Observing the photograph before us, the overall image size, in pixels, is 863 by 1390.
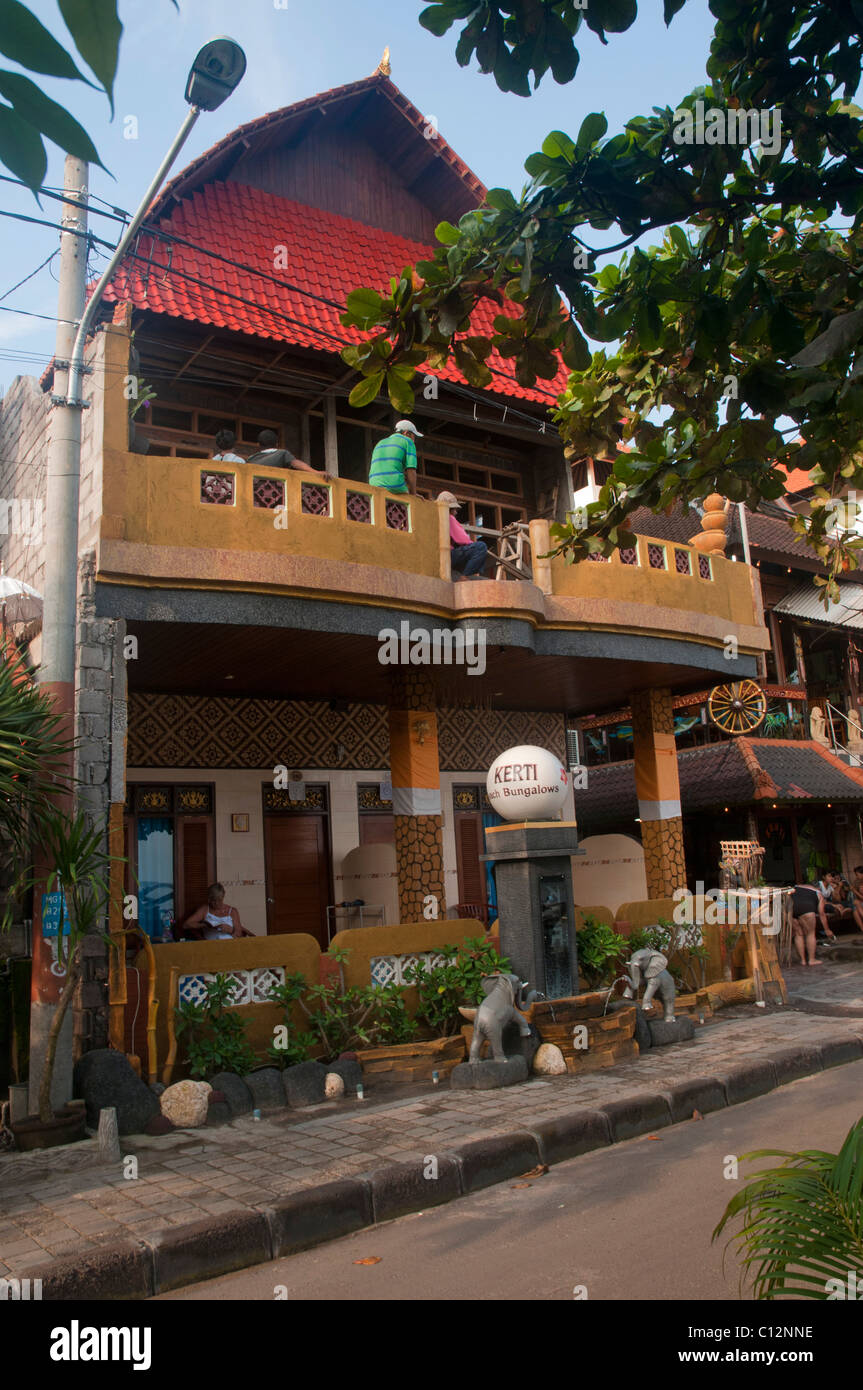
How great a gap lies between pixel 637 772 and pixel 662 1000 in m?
5.01

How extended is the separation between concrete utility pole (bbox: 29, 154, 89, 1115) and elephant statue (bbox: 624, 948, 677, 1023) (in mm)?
5817

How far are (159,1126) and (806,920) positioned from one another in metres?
12.1

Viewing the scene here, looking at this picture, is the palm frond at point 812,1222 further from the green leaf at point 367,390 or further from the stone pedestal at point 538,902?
the stone pedestal at point 538,902

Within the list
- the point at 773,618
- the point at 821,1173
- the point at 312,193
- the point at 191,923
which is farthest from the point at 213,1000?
the point at 773,618

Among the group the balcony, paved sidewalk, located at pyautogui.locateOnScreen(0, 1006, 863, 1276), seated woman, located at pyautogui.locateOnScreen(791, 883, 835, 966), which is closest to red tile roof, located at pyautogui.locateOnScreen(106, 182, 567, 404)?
the balcony

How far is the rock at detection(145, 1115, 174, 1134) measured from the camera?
24.2 feet

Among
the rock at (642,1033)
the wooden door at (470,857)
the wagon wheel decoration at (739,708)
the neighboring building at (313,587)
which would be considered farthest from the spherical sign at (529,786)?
the wagon wheel decoration at (739,708)

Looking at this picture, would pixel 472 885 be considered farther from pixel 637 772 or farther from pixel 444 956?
pixel 444 956

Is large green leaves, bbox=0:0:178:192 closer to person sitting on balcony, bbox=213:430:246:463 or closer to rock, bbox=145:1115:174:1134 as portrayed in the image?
rock, bbox=145:1115:174:1134

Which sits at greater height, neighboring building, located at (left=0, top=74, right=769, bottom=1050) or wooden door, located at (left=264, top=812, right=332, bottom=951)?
neighboring building, located at (left=0, top=74, right=769, bottom=1050)

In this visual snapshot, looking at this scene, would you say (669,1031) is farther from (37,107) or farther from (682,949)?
(37,107)

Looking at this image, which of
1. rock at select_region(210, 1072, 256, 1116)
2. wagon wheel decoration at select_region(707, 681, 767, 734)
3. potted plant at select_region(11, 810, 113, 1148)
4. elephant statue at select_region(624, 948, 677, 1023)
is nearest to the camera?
potted plant at select_region(11, 810, 113, 1148)

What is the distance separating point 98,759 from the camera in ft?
29.6

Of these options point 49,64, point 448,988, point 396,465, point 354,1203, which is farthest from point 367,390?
point 396,465
